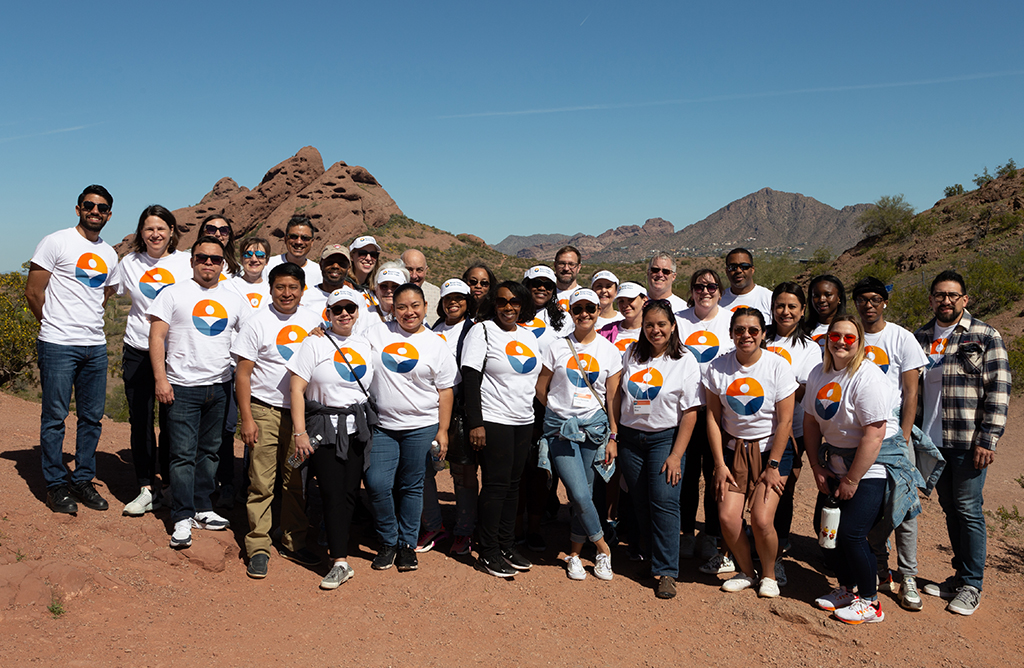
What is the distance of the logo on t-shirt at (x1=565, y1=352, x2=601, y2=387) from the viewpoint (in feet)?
15.2

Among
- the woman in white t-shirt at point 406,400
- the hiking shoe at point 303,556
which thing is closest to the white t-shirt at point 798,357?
the woman in white t-shirt at point 406,400

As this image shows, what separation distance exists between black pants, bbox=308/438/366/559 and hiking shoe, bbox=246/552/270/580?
461mm

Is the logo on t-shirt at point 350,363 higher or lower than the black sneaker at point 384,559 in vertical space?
higher

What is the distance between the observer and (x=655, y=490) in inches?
179

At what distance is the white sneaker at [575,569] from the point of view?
15.8 ft

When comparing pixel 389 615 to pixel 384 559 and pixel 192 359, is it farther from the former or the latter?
pixel 192 359

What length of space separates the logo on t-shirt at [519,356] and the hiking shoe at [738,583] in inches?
81.9

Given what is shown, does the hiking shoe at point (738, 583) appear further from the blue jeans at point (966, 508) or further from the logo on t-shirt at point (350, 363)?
the logo on t-shirt at point (350, 363)

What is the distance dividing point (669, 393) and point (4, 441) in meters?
6.29

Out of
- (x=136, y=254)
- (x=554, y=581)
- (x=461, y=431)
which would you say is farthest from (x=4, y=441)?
(x=554, y=581)

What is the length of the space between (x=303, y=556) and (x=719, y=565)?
Answer: 3119mm

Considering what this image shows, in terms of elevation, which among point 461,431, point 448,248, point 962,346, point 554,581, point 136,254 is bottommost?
point 554,581

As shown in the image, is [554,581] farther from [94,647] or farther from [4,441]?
[4,441]

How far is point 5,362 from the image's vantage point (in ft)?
38.2
